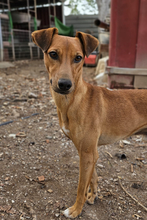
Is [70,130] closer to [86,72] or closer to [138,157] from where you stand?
[138,157]

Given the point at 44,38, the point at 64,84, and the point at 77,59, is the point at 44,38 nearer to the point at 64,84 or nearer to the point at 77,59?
the point at 77,59

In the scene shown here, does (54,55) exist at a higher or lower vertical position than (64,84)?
higher

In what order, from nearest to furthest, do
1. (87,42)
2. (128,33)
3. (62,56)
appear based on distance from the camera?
(62,56), (87,42), (128,33)

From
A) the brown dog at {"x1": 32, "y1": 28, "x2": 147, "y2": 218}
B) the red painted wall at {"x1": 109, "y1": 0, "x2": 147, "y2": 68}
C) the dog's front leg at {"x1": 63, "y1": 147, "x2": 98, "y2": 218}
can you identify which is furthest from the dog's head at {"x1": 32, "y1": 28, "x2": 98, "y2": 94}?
the red painted wall at {"x1": 109, "y1": 0, "x2": 147, "y2": 68}

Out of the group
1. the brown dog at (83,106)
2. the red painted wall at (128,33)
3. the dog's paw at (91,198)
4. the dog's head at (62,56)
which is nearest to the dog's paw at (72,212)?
the brown dog at (83,106)

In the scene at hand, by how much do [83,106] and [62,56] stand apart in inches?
23.6

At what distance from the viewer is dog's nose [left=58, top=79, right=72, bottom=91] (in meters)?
1.87

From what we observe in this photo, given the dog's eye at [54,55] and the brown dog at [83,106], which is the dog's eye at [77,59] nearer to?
the brown dog at [83,106]

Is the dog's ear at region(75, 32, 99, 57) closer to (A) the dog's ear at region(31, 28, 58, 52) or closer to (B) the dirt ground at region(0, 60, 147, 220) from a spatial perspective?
(A) the dog's ear at region(31, 28, 58, 52)

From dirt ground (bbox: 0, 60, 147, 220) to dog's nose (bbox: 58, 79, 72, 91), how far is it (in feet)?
4.91

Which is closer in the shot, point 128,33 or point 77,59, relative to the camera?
point 77,59

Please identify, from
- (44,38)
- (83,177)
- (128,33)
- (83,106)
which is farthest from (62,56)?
(128,33)

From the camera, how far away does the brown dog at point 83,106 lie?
2.05m

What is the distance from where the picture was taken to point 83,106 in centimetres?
223
